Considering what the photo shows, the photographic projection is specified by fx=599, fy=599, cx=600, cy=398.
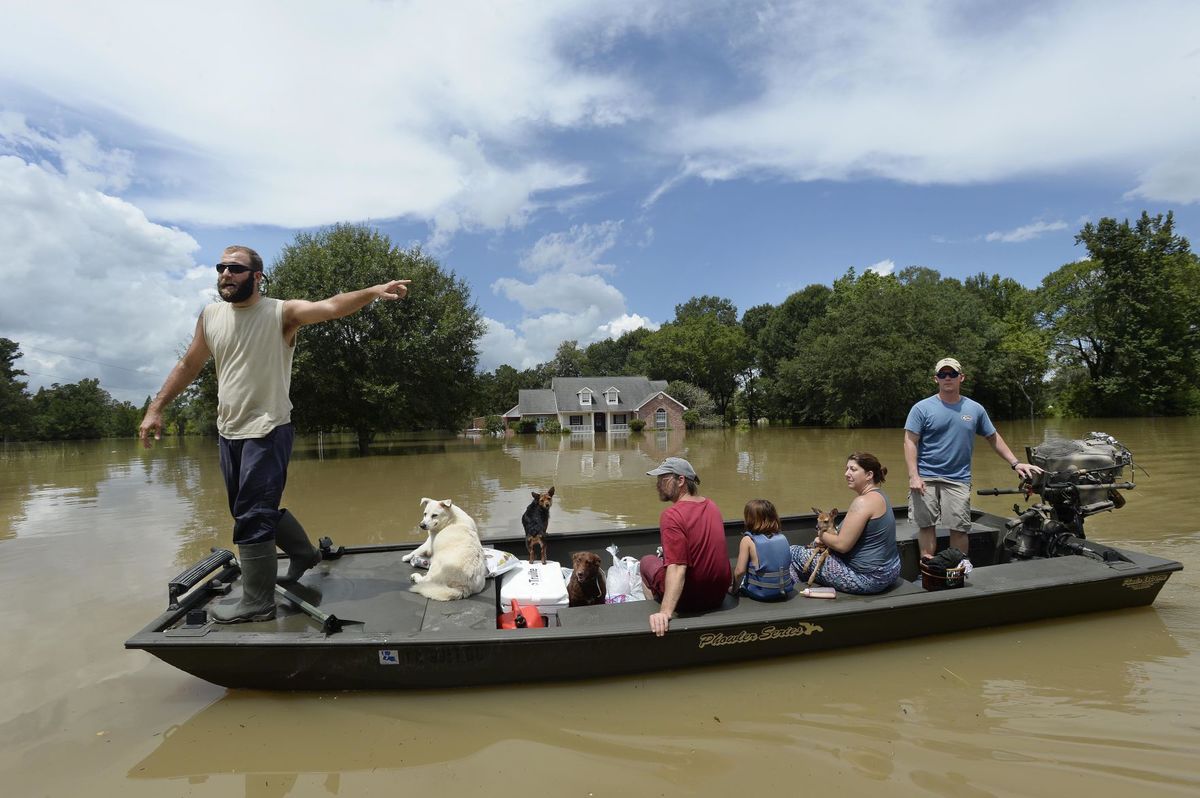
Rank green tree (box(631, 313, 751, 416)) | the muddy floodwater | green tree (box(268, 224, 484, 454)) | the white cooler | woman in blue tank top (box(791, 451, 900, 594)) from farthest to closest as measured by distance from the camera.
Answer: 1. green tree (box(631, 313, 751, 416))
2. green tree (box(268, 224, 484, 454))
3. the white cooler
4. woman in blue tank top (box(791, 451, 900, 594))
5. the muddy floodwater

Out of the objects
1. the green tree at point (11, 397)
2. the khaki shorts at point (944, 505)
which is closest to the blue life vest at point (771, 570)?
the khaki shorts at point (944, 505)

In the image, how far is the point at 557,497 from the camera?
1299 cm

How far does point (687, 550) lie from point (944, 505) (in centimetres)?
281

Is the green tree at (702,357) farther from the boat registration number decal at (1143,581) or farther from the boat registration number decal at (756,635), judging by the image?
the boat registration number decal at (756,635)

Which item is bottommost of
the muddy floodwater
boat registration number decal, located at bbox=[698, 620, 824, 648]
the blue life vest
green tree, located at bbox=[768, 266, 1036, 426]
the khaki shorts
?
the muddy floodwater

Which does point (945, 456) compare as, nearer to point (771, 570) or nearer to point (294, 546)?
point (771, 570)

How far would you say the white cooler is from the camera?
15.0 feet

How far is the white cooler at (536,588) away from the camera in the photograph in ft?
15.0


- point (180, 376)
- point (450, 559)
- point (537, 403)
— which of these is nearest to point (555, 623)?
point (450, 559)

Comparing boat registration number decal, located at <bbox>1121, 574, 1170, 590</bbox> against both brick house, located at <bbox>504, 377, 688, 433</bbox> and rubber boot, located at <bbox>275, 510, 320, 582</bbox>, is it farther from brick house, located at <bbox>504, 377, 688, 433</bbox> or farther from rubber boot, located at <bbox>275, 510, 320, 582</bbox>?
brick house, located at <bbox>504, 377, 688, 433</bbox>

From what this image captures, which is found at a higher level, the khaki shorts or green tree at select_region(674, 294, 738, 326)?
green tree at select_region(674, 294, 738, 326)

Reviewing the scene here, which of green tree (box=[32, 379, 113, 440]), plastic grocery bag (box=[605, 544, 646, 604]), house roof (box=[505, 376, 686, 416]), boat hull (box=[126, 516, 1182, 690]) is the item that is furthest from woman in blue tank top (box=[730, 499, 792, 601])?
green tree (box=[32, 379, 113, 440])

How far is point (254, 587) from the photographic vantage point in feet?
12.8

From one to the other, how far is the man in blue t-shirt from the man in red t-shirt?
222cm
